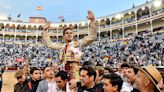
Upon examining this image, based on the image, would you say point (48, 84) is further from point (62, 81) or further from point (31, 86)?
point (31, 86)

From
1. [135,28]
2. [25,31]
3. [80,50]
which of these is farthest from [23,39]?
[80,50]

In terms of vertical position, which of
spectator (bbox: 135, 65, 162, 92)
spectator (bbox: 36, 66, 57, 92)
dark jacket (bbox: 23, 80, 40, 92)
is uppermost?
spectator (bbox: 135, 65, 162, 92)

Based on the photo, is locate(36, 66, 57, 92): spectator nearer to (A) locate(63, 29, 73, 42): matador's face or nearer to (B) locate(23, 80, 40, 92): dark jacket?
(B) locate(23, 80, 40, 92): dark jacket

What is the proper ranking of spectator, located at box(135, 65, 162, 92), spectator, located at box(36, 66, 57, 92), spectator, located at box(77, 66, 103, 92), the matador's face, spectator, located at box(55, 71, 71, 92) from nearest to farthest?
spectator, located at box(135, 65, 162, 92) → spectator, located at box(77, 66, 103, 92) → spectator, located at box(55, 71, 71, 92) → spectator, located at box(36, 66, 57, 92) → the matador's face

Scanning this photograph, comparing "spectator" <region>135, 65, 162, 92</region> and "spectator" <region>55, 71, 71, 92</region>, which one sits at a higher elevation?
"spectator" <region>135, 65, 162, 92</region>

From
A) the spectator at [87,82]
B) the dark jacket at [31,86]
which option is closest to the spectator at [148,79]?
the spectator at [87,82]

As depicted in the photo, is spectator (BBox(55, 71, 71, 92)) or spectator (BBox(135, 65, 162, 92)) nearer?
spectator (BBox(135, 65, 162, 92))

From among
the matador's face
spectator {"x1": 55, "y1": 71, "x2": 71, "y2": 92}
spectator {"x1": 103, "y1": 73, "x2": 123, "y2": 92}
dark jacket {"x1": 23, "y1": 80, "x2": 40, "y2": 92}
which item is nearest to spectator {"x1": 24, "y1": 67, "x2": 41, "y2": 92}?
dark jacket {"x1": 23, "y1": 80, "x2": 40, "y2": 92}

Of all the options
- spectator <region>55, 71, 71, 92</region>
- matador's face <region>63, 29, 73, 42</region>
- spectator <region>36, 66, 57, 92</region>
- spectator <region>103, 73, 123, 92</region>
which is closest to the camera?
spectator <region>103, 73, 123, 92</region>

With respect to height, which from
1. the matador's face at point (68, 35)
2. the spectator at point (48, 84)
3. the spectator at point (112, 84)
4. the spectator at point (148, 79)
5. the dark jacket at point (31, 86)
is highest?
the matador's face at point (68, 35)

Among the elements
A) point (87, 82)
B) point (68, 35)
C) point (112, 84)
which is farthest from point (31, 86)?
point (112, 84)

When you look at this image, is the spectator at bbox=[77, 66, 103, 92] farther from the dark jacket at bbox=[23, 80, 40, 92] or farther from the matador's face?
the dark jacket at bbox=[23, 80, 40, 92]

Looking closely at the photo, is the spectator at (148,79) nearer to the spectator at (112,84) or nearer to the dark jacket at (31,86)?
the spectator at (112,84)

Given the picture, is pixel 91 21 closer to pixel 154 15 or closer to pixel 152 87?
pixel 152 87
